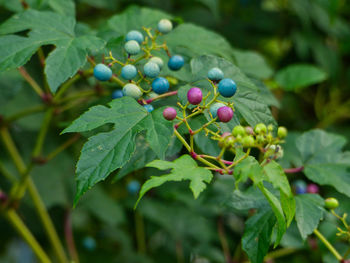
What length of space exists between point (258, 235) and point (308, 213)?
0.54 ft

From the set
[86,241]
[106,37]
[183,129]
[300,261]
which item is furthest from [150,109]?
[86,241]

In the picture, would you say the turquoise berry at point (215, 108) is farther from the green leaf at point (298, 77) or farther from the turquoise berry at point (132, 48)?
the green leaf at point (298, 77)

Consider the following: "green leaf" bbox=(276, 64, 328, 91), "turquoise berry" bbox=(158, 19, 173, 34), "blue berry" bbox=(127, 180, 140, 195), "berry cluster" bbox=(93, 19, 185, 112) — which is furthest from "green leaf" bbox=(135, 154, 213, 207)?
"blue berry" bbox=(127, 180, 140, 195)

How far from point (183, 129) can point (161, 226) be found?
1.46 metres

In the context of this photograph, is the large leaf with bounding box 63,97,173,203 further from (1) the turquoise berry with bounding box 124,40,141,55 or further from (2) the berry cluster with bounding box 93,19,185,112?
(1) the turquoise berry with bounding box 124,40,141,55

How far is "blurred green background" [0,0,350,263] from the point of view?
7.24 ft

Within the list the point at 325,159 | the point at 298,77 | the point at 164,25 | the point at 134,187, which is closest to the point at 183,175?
the point at 164,25

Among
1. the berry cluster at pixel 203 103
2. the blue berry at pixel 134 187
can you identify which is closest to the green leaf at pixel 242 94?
the berry cluster at pixel 203 103

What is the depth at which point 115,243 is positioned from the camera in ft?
8.78

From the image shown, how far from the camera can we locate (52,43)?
119 centimetres

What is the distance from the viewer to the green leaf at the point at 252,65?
1752mm

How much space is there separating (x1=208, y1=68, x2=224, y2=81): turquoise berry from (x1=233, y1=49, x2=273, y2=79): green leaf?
2.17 ft

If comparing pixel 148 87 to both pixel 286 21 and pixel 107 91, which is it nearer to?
pixel 107 91

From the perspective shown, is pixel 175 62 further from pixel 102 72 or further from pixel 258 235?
pixel 258 235
